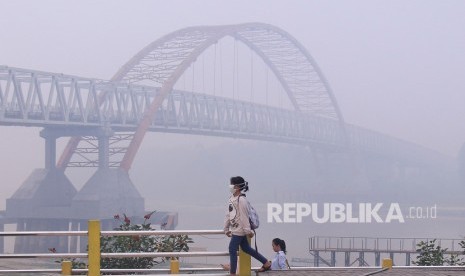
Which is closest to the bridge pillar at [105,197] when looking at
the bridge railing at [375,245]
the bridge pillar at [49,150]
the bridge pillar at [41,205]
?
the bridge pillar at [41,205]

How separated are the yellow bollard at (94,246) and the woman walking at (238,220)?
198 cm

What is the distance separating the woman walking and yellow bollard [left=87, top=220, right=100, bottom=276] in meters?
1.98

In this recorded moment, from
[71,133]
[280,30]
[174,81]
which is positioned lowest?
[71,133]

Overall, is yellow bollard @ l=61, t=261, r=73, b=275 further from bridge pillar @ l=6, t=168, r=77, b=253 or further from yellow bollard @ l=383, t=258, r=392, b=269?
bridge pillar @ l=6, t=168, r=77, b=253

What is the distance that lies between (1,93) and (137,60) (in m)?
31.1

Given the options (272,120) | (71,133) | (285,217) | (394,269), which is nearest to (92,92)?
(71,133)

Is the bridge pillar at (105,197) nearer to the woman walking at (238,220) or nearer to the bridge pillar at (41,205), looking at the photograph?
the bridge pillar at (41,205)

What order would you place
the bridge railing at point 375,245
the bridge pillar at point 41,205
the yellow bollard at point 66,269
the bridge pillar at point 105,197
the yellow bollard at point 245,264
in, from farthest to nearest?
the bridge pillar at point 41,205, the bridge pillar at point 105,197, the bridge railing at point 375,245, the yellow bollard at point 66,269, the yellow bollard at point 245,264

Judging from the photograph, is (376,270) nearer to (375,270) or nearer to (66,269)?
(375,270)

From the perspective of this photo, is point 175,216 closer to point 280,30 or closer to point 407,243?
point 280,30

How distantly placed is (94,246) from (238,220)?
226cm

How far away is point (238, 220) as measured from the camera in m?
14.3

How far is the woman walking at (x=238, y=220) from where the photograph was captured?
46.7 feet

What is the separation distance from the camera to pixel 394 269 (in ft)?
54.0
